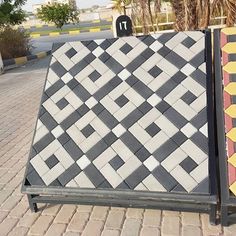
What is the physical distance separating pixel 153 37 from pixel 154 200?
129cm

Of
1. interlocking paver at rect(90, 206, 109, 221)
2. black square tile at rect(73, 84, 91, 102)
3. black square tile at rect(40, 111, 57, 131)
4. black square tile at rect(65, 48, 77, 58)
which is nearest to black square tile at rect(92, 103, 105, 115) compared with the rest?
black square tile at rect(73, 84, 91, 102)

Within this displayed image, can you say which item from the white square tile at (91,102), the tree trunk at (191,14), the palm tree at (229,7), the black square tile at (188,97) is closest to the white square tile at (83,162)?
the white square tile at (91,102)

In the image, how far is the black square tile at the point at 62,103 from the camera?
2.70m

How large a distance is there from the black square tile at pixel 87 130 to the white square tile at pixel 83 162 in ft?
0.57

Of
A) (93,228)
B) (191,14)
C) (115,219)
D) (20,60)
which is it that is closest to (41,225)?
(93,228)

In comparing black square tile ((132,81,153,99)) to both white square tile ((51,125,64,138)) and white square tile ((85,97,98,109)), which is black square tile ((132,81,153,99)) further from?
white square tile ((51,125,64,138))

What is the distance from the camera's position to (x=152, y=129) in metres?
2.38

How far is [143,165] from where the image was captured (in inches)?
91.0

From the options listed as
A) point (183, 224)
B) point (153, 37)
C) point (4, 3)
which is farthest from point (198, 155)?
point (4, 3)

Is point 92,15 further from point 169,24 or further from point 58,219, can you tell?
point 58,219

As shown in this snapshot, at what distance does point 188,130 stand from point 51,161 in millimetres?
1064

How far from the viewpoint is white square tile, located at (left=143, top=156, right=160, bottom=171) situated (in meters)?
2.29

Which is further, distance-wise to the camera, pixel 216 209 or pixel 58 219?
pixel 58 219

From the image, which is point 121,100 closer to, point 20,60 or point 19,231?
point 19,231
